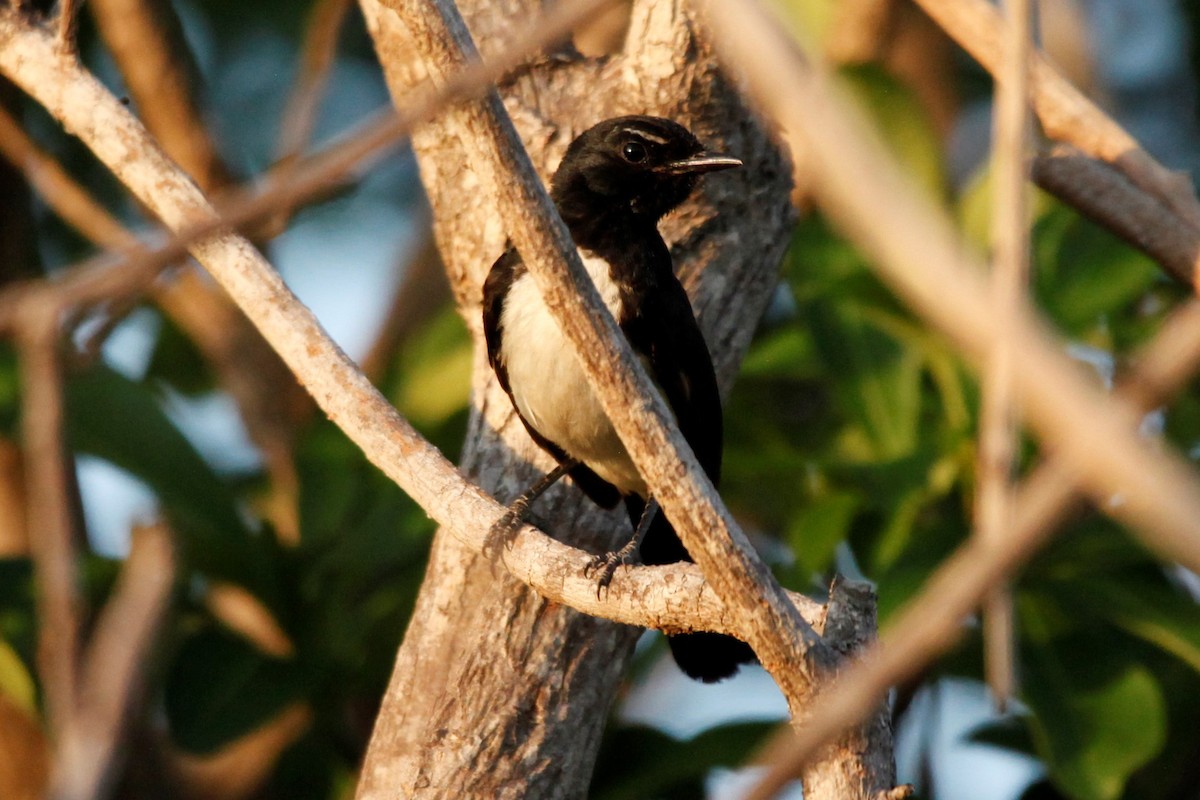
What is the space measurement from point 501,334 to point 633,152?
53 cm

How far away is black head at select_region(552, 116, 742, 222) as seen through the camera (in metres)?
3.20

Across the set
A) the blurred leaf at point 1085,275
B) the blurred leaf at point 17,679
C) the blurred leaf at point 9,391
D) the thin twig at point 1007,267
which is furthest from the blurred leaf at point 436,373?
the thin twig at point 1007,267

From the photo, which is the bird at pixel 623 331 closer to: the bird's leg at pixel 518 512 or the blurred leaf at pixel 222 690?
the bird's leg at pixel 518 512

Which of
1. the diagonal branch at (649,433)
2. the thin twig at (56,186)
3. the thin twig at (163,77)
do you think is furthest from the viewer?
the thin twig at (163,77)

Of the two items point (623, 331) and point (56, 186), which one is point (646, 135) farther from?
point (56, 186)

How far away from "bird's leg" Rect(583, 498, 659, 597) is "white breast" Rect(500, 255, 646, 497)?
0.18 meters

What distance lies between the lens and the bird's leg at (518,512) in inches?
99.7

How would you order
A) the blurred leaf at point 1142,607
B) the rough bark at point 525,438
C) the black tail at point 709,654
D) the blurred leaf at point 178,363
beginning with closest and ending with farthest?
the rough bark at point 525,438 < the black tail at point 709,654 < the blurred leaf at point 1142,607 < the blurred leaf at point 178,363

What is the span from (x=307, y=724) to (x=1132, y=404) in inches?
155

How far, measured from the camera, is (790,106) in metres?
0.80

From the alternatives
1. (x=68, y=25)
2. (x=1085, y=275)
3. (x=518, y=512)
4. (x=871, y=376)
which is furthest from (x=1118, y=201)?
(x=68, y=25)

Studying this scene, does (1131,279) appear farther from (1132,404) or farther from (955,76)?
(1132,404)

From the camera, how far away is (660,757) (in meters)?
3.95

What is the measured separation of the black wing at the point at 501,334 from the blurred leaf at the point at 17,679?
1.62m
